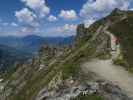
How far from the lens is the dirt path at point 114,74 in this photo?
153ft

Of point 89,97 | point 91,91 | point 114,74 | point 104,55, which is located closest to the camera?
point 89,97

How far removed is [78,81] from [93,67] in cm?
1994

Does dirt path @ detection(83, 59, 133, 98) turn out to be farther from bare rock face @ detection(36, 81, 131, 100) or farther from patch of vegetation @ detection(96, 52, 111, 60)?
patch of vegetation @ detection(96, 52, 111, 60)

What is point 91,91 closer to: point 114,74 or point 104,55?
point 114,74

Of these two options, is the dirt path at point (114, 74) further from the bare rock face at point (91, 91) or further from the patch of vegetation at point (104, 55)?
the patch of vegetation at point (104, 55)

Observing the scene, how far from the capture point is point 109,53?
259 ft

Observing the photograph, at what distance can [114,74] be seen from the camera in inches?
2189

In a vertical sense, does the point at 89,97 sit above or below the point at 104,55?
below

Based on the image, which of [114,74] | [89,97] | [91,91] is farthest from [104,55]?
[89,97]

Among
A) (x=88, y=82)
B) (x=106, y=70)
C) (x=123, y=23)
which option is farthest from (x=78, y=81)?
(x=123, y=23)

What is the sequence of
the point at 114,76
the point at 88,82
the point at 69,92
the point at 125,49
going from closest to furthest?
the point at 69,92 → the point at 88,82 → the point at 114,76 → the point at 125,49

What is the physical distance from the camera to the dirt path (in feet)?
153

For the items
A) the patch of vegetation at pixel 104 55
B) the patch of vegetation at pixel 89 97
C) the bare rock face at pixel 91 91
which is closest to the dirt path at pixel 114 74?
the bare rock face at pixel 91 91

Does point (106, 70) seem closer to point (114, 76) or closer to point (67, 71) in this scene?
point (114, 76)
